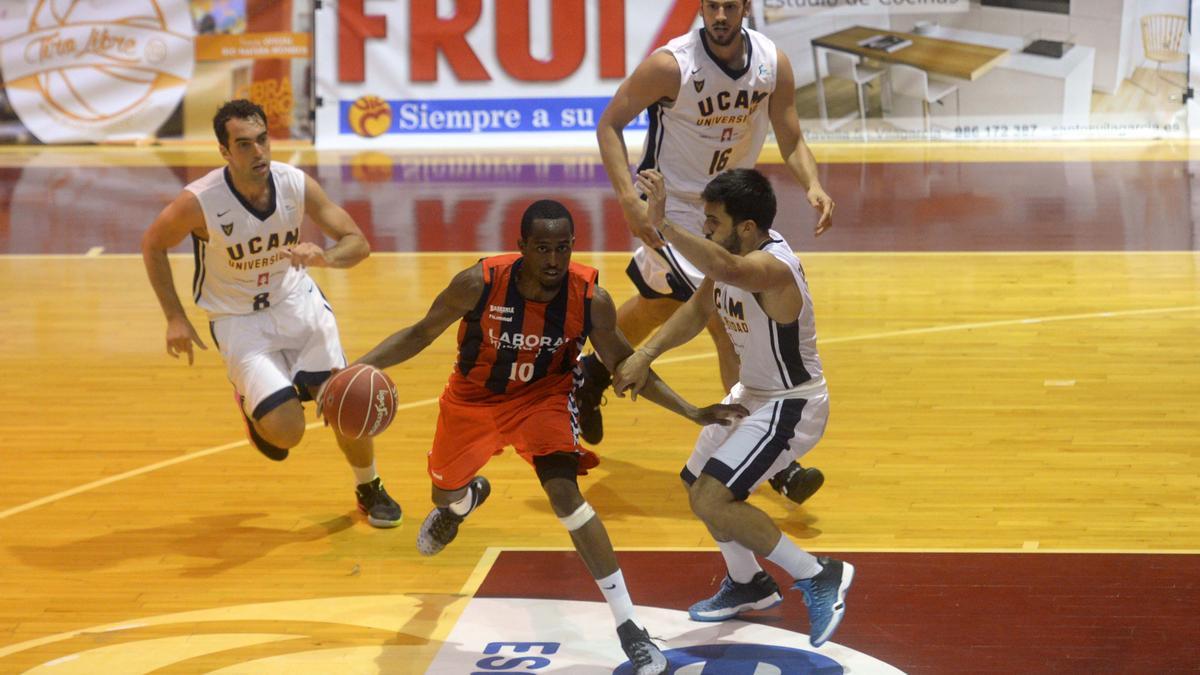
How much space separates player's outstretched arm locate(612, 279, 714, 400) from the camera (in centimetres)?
525

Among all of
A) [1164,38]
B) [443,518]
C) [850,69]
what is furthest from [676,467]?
[1164,38]

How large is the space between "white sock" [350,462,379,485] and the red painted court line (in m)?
0.86

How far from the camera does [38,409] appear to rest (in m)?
8.52

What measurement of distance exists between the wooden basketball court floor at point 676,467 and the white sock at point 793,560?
0.32 m

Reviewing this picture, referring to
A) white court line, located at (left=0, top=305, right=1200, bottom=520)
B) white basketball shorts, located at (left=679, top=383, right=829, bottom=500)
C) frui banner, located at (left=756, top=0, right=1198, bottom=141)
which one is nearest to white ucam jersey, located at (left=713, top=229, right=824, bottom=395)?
white basketball shorts, located at (left=679, top=383, right=829, bottom=500)

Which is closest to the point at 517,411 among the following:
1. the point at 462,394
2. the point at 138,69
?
the point at 462,394

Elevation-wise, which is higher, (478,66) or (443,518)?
(478,66)

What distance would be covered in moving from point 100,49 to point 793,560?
14.7m

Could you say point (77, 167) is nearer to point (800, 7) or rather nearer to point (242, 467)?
point (800, 7)

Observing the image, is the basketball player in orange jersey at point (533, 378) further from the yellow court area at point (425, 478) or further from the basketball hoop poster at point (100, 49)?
the basketball hoop poster at point (100, 49)

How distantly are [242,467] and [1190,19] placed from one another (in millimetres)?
12493

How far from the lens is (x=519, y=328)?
5.41m

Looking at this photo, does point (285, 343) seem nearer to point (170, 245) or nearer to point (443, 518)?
point (170, 245)

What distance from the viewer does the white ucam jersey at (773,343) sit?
214 inches
